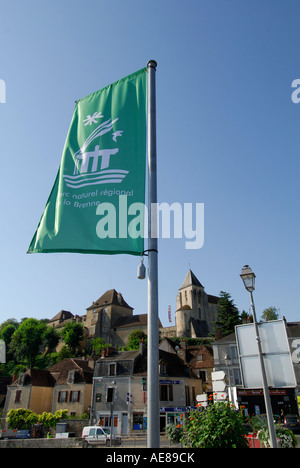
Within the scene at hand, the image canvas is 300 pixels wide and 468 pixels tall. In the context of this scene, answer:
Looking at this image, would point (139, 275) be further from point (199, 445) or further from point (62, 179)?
point (199, 445)

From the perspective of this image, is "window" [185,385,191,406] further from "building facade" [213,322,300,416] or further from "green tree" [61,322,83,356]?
"green tree" [61,322,83,356]

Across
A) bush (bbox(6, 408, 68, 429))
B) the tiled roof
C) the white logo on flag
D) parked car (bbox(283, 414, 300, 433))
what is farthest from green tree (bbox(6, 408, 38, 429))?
the tiled roof

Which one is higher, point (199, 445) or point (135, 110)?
point (135, 110)

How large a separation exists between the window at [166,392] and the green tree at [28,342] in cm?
5224

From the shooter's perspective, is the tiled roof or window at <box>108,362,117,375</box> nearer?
window at <box>108,362,117,375</box>

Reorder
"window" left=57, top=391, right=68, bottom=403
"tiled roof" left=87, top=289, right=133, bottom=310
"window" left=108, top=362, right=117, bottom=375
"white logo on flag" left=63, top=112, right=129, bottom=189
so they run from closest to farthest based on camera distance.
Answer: "white logo on flag" left=63, top=112, right=129, bottom=189
"window" left=108, top=362, right=117, bottom=375
"window" left=57, top=391, right=68, bottom=403
"tiled roof" left=87, top=289, right=133, bottom=310

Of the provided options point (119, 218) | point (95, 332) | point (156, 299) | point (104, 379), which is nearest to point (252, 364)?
point (156, 299)

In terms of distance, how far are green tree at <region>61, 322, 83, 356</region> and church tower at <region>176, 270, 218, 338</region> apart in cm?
2608

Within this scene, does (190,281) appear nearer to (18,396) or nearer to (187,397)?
(187,397)

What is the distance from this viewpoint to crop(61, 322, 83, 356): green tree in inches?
3221

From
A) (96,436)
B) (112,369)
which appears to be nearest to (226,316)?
(112,369)

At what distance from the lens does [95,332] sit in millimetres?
90375

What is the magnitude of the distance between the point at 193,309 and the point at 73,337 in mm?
33957

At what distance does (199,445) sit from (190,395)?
3539cm
